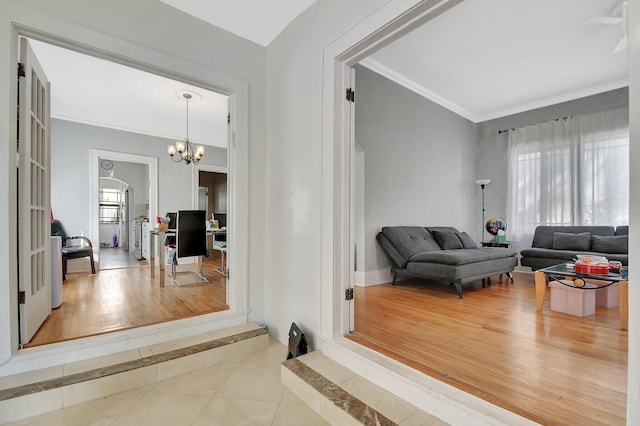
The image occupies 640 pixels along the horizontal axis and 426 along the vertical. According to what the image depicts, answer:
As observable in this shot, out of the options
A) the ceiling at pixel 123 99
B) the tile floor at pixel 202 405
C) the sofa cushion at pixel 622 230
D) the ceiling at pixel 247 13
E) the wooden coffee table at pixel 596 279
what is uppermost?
the ceiling at pixel 123 99

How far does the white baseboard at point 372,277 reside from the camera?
Result: 3.94 meters

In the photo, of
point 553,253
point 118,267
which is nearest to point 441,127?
point 553,253

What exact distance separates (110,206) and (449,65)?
10.2 m

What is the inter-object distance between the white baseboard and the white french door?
3126 millimetres

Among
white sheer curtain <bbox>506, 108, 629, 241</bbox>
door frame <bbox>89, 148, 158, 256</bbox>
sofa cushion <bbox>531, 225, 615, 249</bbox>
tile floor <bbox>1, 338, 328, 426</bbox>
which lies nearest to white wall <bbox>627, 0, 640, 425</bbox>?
tile floor <bbox>1, 338, 328, 426</bbox>

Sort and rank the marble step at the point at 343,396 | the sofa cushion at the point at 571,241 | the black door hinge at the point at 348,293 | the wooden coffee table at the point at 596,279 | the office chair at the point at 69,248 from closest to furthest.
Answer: the marble step at the point at 343,396 < the black door hinge at the point at 348,293 < the wooden coffee table at the point at 596,279 < the office chair at the point at 69,248 < the sofa cushion at the point at 571,241

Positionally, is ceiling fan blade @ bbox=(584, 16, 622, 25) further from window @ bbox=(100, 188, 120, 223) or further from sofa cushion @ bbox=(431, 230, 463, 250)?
window @ bbox=(100, 188, 120, 223)

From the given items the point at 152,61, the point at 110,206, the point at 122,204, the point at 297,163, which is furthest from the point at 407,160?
the point at 110,206

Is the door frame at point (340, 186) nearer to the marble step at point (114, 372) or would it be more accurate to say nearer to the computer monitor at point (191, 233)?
the marble step at point (114, 372)

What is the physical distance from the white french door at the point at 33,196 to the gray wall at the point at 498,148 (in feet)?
20.4

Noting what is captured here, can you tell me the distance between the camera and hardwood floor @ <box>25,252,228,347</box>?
85.3 inches

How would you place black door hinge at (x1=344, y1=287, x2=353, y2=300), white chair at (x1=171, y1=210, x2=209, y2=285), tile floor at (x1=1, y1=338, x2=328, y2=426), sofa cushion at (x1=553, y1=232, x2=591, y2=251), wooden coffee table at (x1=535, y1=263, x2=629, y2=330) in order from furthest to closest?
1. sofa cushion at (x1=553, y1=232, x2=591, y2=251)
2. white chair at (x1=171, y1=210, x2=209, y2=285)
3. wooden coffee table at (x1=535, y1=263, x2=629, y2=330)
4. black door hinge at (x1=344, y1=287, x2=353, y2=300)
5. tile floor at (x1=1, y1=338, x2=328, y2=426)

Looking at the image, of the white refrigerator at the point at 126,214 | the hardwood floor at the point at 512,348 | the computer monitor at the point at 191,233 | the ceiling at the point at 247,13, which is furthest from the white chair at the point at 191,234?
the white refrigerator at the point at 126,214

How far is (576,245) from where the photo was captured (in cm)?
422
